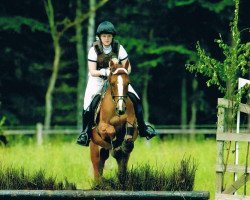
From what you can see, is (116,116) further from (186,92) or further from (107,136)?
(186,92)

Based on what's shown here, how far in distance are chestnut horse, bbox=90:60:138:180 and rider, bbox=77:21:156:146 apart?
0.85 ft

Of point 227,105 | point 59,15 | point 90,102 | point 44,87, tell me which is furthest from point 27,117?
point 227,105

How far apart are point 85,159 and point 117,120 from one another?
21.9 feet

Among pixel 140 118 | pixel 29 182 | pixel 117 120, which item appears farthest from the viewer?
pixel 140 118

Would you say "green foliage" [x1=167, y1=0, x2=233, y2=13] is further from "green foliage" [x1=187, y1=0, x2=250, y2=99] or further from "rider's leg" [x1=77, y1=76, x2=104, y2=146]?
"green foliage" [x1=187, y1=0, x2=250, y2=99]

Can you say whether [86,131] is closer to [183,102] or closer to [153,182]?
[153,182]

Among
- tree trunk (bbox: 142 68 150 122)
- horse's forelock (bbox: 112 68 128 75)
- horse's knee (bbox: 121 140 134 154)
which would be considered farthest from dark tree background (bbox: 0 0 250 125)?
horse's forelock (bbox: 112 68 128 75)

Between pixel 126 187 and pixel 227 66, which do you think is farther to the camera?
pixel 227 66

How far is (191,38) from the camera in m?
44.8

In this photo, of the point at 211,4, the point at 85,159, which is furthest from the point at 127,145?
the point at 211,4

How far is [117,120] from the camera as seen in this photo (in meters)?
16.8

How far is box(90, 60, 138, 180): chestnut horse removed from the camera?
16531mm

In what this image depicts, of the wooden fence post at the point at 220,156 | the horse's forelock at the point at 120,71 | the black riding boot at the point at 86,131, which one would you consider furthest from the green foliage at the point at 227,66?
the black riding boot at the point at 86,131

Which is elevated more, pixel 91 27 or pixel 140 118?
pixel 91 27
